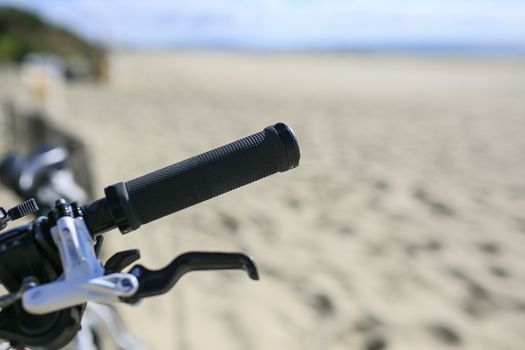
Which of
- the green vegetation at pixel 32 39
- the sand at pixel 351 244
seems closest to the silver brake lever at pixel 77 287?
the sand at pixel 351 244

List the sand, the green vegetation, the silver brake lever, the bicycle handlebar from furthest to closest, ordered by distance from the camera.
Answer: the green vegetation, the sand, the bicycle handlebar, the silver brake lever

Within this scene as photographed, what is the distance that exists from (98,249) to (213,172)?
28 cm

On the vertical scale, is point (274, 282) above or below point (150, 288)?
below

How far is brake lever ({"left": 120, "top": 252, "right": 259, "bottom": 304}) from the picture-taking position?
0.97m

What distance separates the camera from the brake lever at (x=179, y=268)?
38.3 inches

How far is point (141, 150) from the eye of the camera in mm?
7328

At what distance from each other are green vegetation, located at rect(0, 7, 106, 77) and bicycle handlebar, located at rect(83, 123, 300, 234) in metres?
29.2

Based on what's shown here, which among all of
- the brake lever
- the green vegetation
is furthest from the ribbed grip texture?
the green vegetation

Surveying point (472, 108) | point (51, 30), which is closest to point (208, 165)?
point (472, 108)

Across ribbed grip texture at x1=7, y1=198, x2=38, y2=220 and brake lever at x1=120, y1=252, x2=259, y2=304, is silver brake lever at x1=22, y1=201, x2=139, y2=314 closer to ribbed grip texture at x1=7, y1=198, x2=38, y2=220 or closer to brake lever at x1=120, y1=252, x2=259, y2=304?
brake lever at x1=120, y1=252, x2=259, y2=304

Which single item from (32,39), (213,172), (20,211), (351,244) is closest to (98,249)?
(20,211)

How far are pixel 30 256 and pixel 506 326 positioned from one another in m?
2.76

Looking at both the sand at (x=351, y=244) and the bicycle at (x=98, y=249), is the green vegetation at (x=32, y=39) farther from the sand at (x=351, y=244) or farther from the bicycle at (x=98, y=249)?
the bicycle at (x=98, y=249)

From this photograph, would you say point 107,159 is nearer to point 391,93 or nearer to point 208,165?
point 208,165
